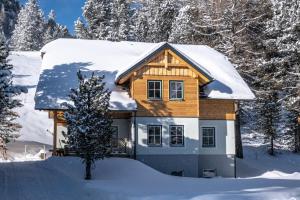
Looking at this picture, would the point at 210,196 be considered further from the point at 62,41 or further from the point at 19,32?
the point at 19,32

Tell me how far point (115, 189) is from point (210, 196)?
365 cm

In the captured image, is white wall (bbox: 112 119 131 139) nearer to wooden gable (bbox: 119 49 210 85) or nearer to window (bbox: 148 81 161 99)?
window (bbox: 148 81 161 99)

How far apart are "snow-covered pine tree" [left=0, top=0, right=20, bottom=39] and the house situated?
10436 cm

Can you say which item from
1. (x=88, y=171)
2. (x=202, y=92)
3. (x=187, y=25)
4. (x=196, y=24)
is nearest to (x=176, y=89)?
(x=202, y=92)

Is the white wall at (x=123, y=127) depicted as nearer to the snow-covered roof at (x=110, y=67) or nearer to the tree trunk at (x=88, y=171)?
the snow-covered roof at (x=110, y=67)

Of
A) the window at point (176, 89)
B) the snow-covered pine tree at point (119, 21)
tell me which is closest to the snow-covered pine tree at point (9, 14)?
the snow-covered pine tree at point (119, 21)

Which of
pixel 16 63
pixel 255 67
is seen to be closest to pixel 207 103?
pixel 255 67

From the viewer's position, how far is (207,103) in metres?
28.1

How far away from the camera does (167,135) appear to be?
87.9 feet

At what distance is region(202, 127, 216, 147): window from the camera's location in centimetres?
2792

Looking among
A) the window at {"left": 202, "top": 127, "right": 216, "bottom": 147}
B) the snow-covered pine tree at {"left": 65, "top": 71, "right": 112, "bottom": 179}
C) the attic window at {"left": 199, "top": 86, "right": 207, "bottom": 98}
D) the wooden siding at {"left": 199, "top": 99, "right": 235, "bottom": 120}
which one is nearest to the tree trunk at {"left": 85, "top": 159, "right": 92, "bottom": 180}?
the snow-covered pine tree at {"left": 65, "top": 71, "right": 112, "bottom": 179}

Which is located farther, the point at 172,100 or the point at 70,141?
the point at 172,100

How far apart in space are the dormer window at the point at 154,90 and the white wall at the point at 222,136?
3196 millimetres

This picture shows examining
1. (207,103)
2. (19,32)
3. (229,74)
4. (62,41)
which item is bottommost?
(207,103)
